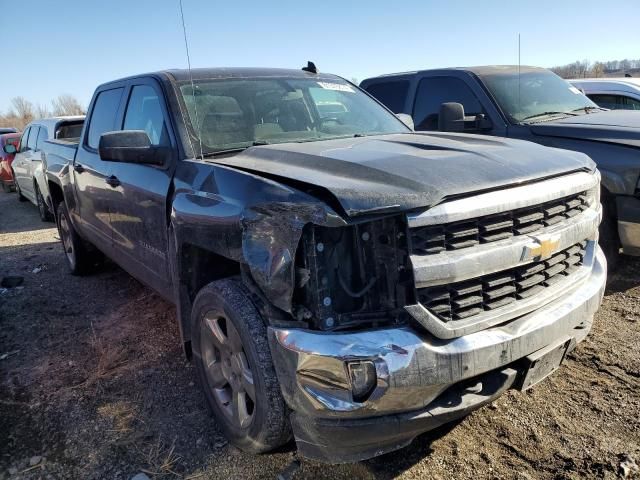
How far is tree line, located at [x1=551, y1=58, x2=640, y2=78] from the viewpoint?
32.1 feet

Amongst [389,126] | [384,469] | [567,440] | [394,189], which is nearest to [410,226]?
[394,189]

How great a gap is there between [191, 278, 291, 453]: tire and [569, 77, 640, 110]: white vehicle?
8.00m

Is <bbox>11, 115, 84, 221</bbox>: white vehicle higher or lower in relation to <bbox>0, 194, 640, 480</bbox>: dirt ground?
higher

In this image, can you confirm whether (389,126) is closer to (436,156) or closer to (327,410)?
(436,156)

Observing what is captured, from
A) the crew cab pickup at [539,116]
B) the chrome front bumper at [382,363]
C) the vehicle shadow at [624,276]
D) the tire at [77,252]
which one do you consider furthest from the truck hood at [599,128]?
the tire at [77,252]

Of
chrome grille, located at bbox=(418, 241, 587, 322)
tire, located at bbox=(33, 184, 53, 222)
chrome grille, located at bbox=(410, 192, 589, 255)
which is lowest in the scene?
tire, located at bbox=(33, 184, 53, 222)

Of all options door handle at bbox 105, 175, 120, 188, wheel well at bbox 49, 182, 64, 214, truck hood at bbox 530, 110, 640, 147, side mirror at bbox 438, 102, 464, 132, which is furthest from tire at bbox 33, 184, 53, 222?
truck hood at bbox 530, 110, 640, 147

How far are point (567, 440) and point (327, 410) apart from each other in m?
1.38

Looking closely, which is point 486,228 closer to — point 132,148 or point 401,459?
point 401,459

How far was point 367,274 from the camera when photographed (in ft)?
7.04

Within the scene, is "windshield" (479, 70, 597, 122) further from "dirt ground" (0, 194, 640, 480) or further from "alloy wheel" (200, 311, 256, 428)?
"alloy wheel" (200, 311, 256, 428)

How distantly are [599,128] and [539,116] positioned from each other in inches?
36.8

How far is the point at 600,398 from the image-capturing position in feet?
9.69

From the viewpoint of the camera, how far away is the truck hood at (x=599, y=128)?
14.7 feet
